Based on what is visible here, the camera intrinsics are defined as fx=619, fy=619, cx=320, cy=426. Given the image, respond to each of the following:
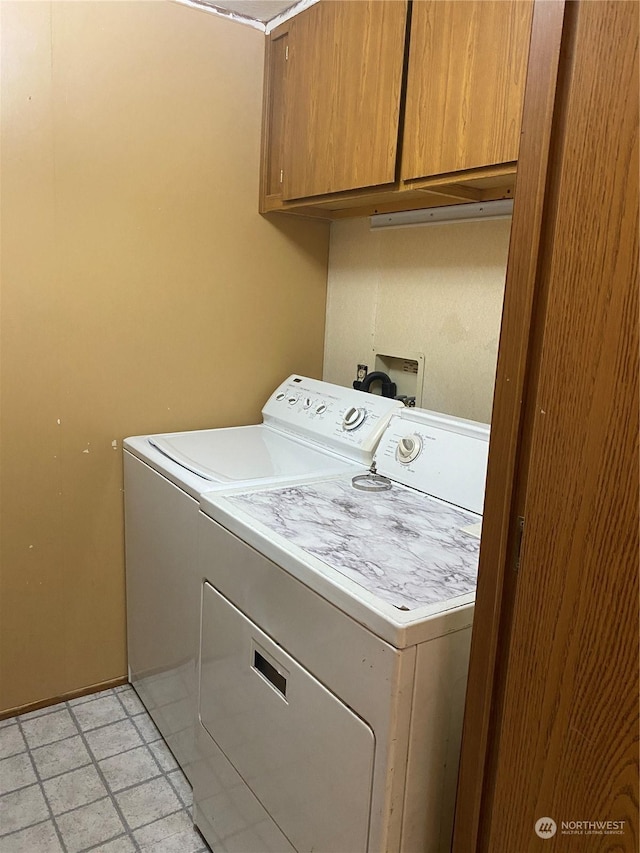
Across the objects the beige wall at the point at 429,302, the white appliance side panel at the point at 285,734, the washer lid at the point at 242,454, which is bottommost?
the white appliance side panel at the point at 285,734

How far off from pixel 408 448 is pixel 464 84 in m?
0.90

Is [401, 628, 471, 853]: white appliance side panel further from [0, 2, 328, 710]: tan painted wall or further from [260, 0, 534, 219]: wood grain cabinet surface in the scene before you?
[0, 2, 328, 710]: tan painted wall

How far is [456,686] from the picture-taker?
1.06 metres

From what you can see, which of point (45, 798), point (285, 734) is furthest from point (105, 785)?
point (285, 734)

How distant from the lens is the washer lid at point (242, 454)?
68.3 inches

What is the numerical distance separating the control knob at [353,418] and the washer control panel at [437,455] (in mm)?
120

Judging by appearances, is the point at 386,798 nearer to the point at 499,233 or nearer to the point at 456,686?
the point at 456,686

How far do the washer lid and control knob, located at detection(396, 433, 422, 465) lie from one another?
186 millimetres

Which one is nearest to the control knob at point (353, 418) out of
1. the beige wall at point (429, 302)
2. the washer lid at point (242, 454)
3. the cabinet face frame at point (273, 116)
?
the washer lid at point (242, 454)

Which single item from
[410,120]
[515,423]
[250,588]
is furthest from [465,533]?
[410,120]

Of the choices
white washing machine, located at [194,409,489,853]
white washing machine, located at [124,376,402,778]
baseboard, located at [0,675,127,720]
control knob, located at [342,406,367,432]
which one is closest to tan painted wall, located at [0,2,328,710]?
baseboard, located at [0,675,127,720]

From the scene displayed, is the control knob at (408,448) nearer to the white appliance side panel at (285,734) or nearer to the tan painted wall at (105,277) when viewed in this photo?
the white appliance side panel at (285,734)

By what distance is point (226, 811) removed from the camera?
1.51 metres

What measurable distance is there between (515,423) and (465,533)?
0.66 m
